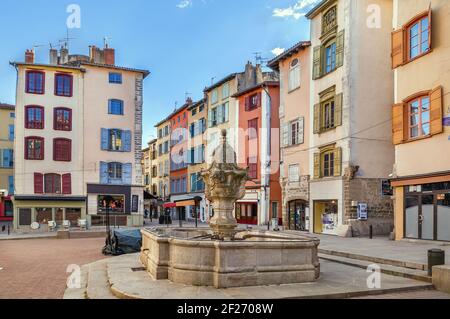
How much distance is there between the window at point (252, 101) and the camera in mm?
42125

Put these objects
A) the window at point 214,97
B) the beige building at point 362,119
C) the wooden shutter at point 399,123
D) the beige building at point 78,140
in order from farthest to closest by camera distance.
A: the window at point 214,97 < the beige building at point 78,140 < the beige building at point 362,119 < the wooden shutter at point 399,123

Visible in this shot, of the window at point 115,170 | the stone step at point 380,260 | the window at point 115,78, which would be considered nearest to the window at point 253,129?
the window at point 115,170

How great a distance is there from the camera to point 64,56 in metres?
42.7

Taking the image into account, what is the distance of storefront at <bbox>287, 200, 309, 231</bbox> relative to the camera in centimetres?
3128

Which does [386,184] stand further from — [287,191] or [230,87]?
[230,87]

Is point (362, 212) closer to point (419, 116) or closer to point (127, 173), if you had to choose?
point (419, 116)

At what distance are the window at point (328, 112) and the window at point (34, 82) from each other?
23.2 meters

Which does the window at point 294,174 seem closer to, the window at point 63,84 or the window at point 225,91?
the window at point 225,91

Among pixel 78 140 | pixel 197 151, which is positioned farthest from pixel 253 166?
pixel 78 140

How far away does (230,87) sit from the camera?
47281 mm

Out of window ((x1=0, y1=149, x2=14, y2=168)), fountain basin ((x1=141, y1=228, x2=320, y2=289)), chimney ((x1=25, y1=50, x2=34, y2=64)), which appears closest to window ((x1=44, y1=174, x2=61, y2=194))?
chimney ((x1=25, y1=50, x2=34, y2=64))

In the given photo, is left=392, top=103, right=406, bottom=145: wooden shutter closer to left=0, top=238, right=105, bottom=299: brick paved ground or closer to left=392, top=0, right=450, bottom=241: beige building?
left=392, top=0, right=450, bottom=241: beige building

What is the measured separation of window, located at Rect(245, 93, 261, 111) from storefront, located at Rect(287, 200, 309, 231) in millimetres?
12272

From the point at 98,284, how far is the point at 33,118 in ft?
101
